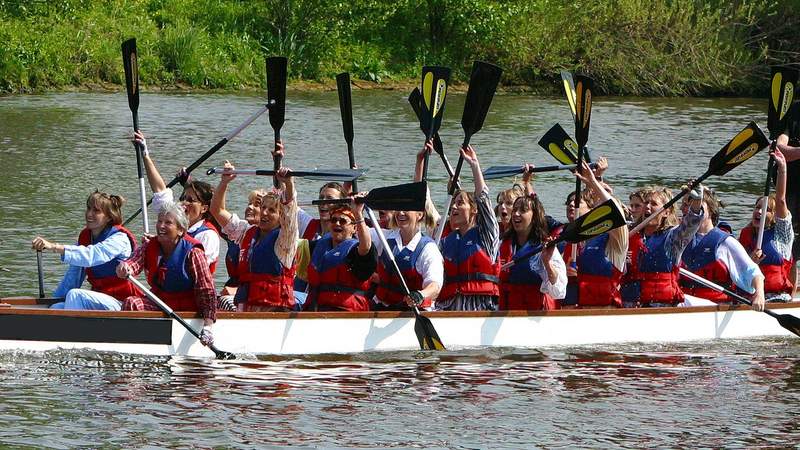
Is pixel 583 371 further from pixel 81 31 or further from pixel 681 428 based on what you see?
pixel 81 31

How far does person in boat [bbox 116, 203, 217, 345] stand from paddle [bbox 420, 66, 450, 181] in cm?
193

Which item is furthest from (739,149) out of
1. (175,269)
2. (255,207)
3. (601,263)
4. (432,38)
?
(432,38)

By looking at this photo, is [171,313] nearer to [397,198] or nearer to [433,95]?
[397,198]

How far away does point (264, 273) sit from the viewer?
801 centimetres

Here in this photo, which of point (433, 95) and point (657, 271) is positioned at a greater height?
point (433, 95)

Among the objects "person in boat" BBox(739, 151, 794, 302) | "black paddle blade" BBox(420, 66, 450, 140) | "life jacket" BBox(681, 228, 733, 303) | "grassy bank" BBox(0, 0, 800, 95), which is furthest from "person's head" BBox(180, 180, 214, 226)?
"grassy bank" BBox(0, 0, 800, 95)

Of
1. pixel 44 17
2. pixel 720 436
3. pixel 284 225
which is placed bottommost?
pixel 720 436

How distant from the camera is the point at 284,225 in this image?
7.80 metres

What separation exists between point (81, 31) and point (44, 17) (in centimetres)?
69

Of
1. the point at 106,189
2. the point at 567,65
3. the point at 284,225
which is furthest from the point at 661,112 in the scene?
the point at 284,225

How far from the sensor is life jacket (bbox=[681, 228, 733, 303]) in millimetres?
9055

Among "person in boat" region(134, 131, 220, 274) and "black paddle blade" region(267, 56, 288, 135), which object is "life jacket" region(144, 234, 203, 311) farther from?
"black paddle blade" region(267, 56, 288, 135)

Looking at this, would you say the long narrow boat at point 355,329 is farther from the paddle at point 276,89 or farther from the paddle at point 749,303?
the paddle at point 276,89

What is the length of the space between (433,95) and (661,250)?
169 centimetres
